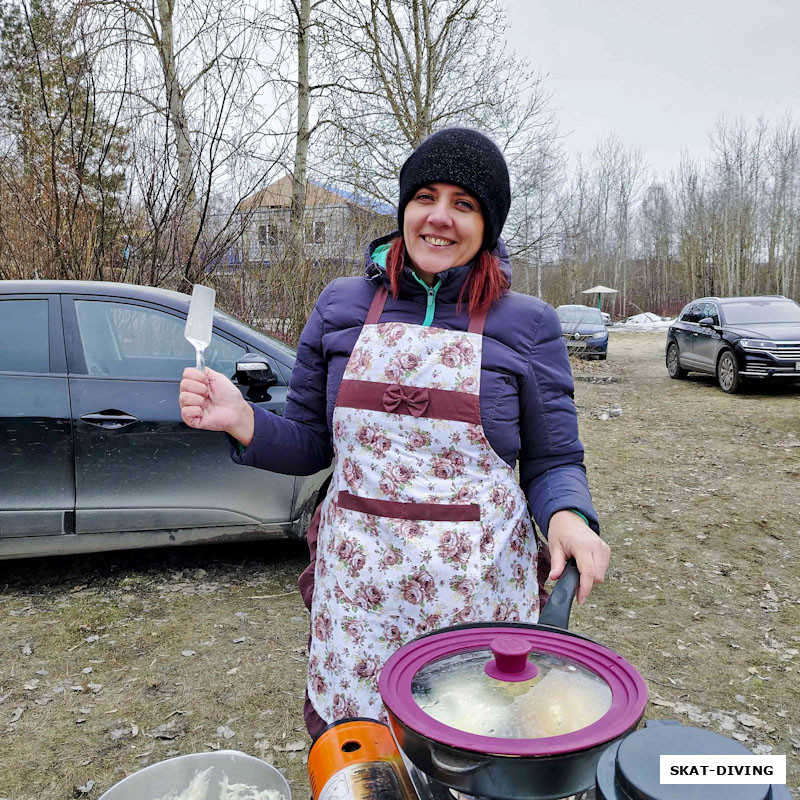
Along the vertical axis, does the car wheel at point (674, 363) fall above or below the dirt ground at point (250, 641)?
above

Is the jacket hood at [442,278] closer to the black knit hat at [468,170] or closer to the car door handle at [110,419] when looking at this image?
the black knit hat at [468,170]

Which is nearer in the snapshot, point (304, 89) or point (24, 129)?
point (24, 129)

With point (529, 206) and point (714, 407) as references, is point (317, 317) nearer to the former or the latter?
point (714, 407)

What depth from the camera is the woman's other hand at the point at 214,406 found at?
1.55 meters

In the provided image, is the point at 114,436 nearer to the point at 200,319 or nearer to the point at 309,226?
the point at 200,319

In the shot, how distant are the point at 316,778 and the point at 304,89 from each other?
1170 centimetres

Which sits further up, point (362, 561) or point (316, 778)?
point (362, 561)

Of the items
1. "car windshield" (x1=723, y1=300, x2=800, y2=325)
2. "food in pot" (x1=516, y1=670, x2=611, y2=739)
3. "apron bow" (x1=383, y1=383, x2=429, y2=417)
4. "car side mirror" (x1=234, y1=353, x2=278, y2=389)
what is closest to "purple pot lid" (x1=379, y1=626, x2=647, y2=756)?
"food in pot" (x1=516, y1=670, x2=611, y2=739)

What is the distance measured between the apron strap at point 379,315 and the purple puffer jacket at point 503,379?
0.02m

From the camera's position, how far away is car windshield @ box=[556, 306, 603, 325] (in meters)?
19.4

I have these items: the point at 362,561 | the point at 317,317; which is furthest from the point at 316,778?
the point at 317,317

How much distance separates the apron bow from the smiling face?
292 mm

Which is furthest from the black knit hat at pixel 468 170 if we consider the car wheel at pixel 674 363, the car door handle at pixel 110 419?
the car wheel at pixel 674 363

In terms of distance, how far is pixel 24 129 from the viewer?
19.6 feet
